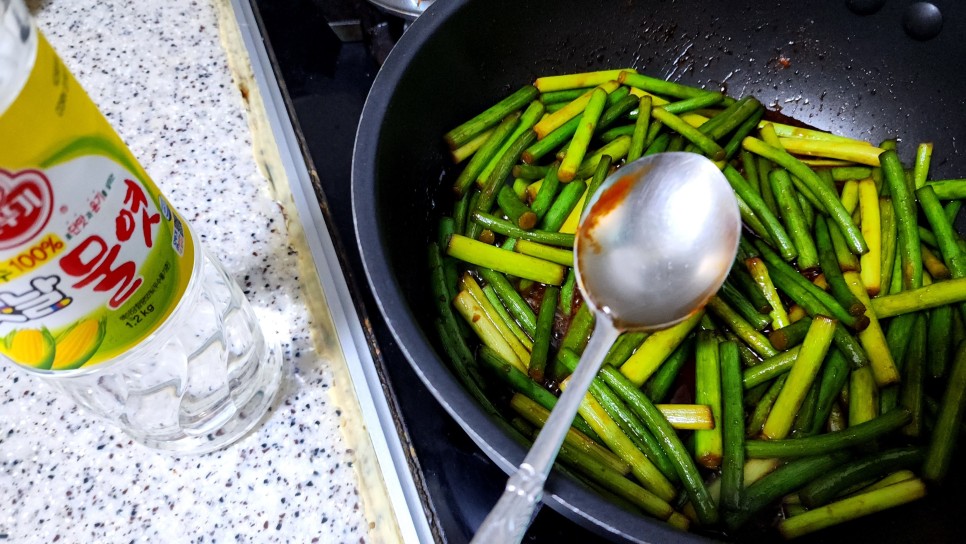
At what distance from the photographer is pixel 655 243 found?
811 millimetres

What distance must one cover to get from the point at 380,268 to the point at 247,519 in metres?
0.35

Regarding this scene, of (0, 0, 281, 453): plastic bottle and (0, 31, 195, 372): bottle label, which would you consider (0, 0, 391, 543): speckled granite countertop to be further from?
(0, 31, 195, 372): bottle label

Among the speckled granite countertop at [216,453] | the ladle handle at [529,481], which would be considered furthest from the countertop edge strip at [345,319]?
the ladle handle at [529,481]

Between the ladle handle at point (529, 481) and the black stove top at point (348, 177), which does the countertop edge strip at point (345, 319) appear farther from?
the ladle handle at point (529, 481)

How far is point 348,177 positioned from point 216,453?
0.54 meters

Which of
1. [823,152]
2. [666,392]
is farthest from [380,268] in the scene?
[823,152]

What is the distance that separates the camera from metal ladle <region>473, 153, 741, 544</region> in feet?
2.58

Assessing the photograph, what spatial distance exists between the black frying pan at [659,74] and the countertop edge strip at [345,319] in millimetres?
98

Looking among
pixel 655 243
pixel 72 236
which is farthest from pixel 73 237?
pixel 655 243

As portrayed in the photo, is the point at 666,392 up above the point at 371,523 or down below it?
below

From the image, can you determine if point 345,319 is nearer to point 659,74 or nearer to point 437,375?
point 437,375

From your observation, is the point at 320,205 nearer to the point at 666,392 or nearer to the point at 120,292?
the point at 120,292

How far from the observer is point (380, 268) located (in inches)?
32.6

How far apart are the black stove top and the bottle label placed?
395mm
